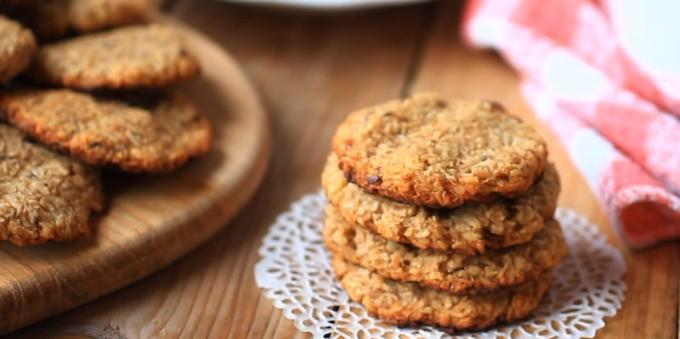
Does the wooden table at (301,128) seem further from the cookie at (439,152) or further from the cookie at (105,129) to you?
the cookie at (439,152)

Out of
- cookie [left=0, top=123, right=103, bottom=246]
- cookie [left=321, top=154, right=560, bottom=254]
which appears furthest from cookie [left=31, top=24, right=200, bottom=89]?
cookie [left=321, top=154, right=560, bottom=254]

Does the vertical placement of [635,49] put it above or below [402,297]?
above

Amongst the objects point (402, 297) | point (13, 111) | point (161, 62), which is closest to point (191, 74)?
point (161, 62)

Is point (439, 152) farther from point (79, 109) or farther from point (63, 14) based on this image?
point (63, 14)

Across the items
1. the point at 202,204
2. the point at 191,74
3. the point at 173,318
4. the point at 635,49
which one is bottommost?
the point at 173,318

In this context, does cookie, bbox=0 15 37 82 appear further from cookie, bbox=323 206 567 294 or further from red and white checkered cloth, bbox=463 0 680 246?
red and white checkered cloth, bbox=463 0 680 246

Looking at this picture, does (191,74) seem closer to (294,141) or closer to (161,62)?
(161,62)
